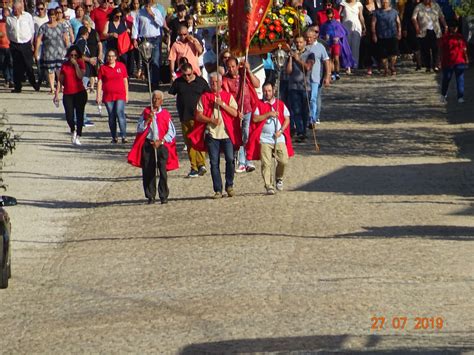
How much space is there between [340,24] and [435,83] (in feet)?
7.60

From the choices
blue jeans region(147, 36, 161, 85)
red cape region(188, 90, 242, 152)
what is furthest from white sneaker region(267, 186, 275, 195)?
blue jeans region(147, 36, 161, 85)

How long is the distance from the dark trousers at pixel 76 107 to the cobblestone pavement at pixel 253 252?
44cm

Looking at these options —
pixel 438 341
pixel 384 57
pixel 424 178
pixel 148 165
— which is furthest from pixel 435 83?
pixel 438 341

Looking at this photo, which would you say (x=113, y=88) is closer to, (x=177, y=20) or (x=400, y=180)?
(x=400, y=180)

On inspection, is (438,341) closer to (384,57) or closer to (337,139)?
(337,139)

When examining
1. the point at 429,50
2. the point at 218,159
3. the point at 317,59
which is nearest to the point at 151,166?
the point at 218,159

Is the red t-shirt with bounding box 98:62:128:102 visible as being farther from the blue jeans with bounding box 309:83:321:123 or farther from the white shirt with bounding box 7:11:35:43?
the white shirt with bounding box 7:11:35:43

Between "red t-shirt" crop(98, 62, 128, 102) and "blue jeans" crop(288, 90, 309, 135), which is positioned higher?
"red t-shirt" crop(98, 62, 128, 102)

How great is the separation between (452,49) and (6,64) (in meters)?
9.62

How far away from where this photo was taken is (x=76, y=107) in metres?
25.5

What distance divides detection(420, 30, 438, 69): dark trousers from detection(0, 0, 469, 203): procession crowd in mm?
31

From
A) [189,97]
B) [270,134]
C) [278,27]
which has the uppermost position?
[278,27]

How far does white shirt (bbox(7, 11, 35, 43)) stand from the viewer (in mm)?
32906

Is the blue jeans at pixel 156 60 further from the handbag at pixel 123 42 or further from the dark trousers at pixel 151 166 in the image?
the dark trousers at pixel 151 166
